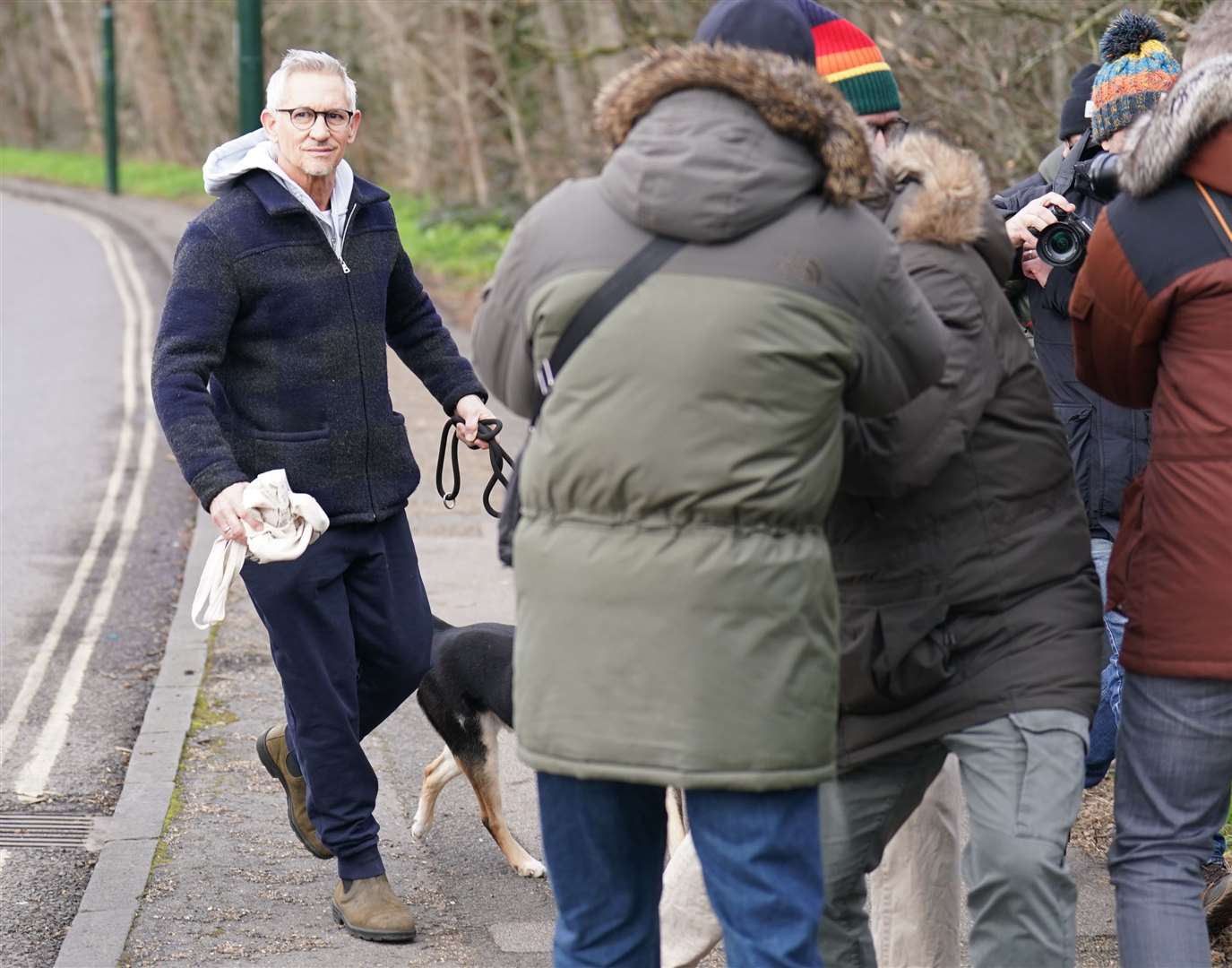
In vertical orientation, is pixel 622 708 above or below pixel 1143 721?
above

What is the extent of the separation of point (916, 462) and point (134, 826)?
3.17m

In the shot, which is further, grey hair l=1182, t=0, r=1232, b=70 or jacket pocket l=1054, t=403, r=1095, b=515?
jacket pocket l=1054, t=403, r=1095, b=515

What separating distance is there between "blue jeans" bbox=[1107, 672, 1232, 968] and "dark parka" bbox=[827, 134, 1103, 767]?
0.53ft

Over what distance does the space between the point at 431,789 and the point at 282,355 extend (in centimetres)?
150

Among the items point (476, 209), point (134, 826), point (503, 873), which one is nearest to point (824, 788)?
point (503, 873)

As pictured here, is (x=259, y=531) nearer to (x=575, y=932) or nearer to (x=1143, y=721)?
(x=575, y=932)

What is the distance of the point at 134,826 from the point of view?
17.7 ft

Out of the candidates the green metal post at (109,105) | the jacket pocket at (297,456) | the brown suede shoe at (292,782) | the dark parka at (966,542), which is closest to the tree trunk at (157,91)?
the green metal post at (109,105)

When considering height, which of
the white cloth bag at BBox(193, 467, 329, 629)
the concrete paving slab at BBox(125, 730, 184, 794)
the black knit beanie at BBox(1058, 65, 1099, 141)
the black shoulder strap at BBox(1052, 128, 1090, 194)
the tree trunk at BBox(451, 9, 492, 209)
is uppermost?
the black knit beanie at BBox(1058, 65, 1099, 141)

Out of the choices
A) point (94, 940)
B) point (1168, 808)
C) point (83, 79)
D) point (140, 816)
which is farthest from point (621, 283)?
point (83, 79)

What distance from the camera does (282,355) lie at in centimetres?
446

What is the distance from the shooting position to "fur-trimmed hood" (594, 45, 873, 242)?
267 centimetres

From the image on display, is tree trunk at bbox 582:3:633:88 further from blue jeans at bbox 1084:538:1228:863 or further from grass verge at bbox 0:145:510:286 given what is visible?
blue jeans at bbox 1084:538:1228:863

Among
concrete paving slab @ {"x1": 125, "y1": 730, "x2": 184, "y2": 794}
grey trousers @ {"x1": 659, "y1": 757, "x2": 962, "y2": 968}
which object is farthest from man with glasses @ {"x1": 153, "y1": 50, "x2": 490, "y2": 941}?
concrete paving slab @ {"x1": 125, "y1": 730, "x2": 184, "y2": 794}
